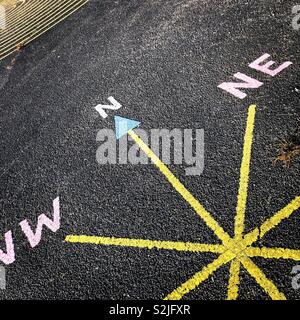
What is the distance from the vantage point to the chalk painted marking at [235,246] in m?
3.93

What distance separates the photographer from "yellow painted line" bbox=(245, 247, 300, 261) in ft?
12.9

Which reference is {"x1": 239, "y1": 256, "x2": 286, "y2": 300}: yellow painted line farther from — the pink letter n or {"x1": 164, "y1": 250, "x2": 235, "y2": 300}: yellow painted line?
the pink letter n

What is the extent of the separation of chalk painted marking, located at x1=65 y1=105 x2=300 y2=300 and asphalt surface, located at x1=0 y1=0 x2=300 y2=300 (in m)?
0.07

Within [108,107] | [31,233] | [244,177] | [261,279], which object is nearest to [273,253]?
[261,279]

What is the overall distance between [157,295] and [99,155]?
255 centimetres

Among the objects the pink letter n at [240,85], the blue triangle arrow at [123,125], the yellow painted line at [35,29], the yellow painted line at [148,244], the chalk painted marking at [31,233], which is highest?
the yellow painted line at [35,29]

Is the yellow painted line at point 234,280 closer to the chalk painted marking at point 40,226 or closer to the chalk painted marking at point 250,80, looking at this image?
the chalk painted marking at point 40,226

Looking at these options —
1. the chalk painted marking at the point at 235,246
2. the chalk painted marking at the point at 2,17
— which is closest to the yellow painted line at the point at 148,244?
the chalk painted marking at the point at 235,246

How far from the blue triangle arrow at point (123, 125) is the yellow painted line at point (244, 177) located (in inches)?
72.9

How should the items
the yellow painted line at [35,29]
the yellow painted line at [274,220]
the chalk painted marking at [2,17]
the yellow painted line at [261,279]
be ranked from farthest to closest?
the chalk painted marking at [2,17] → the yellow painted line at [35,29] → the yellow painted line at [274,220] → the yellow painted line at [261,279]

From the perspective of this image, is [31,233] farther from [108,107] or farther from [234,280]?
[234,280]

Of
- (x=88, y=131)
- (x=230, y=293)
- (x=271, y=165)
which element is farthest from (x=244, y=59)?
(x=230, y=293)

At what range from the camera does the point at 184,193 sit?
4840 millimetres
